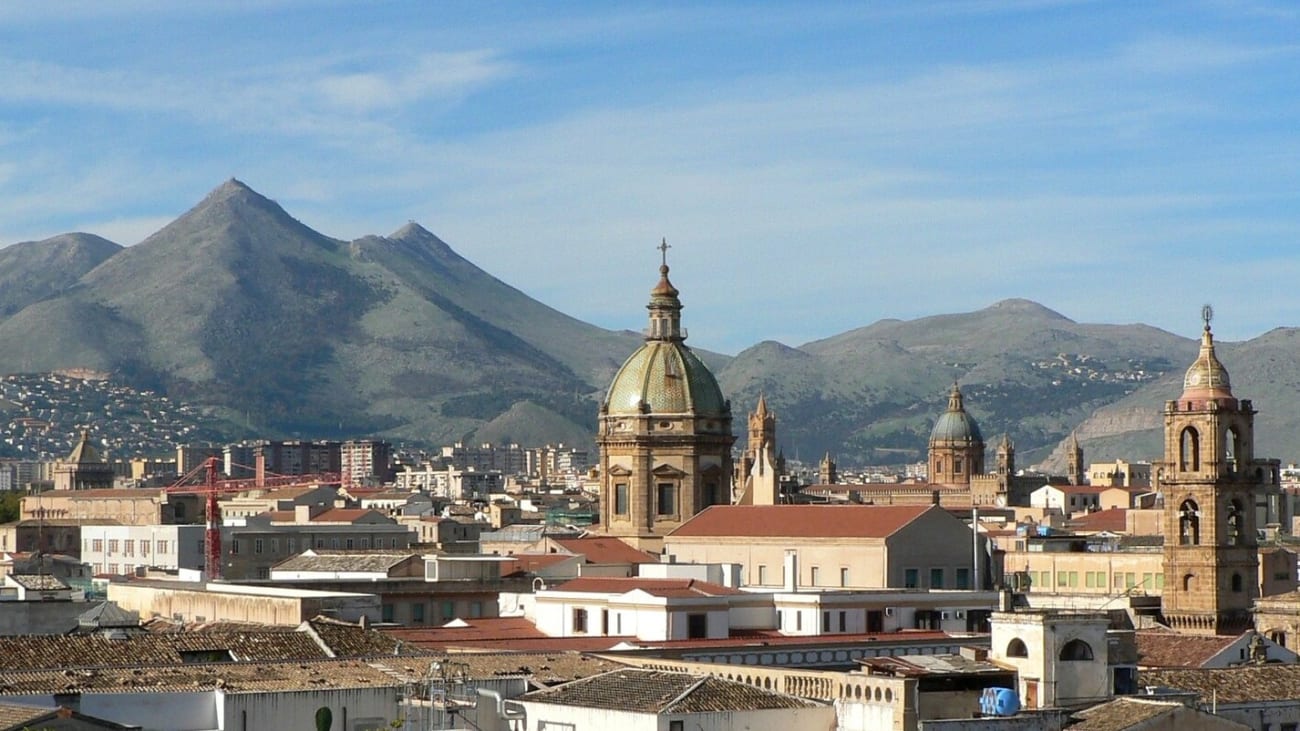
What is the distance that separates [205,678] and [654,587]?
22316 millimetres

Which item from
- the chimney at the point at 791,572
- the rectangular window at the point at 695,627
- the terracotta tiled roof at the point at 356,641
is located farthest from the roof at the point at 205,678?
the chimney at the point at 791,572

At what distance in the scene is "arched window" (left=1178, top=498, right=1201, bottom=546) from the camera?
318ft

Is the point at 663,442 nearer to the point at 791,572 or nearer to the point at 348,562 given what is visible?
the point at 348,562

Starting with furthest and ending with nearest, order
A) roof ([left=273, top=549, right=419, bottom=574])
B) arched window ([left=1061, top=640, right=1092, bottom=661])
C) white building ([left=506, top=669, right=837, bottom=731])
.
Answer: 1. roof ([left=273, top=549, right=419, bottom=574])
2. arched window ([left=1061, top=640, right=1092, bottom=661])
3. white building ([left=506, top=669, right=837, bottom=731])

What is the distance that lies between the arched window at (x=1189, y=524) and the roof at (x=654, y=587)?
2913cm

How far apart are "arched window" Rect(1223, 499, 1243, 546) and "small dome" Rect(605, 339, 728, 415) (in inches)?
1044

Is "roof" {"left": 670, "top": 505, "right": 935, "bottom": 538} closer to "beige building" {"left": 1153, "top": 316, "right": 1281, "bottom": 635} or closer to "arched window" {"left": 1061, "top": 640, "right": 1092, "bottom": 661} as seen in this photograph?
"beige building" {"left": 1153, "top": 316, "right": 1281, "bottom": 635}

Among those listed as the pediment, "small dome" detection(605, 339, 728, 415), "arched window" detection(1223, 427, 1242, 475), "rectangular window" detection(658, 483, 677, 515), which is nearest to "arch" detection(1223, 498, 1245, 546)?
"arched window" detection(1223, 427, 1242, 475)

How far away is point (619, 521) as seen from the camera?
116 metres

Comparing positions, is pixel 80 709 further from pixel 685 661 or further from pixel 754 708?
pixel 685 661

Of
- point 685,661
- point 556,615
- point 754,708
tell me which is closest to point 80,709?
point 754,708

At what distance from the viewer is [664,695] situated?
46875mm

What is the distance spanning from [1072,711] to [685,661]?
37.8 ft

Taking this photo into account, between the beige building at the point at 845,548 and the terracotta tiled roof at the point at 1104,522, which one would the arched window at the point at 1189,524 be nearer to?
the beige building at the point at 845,548
